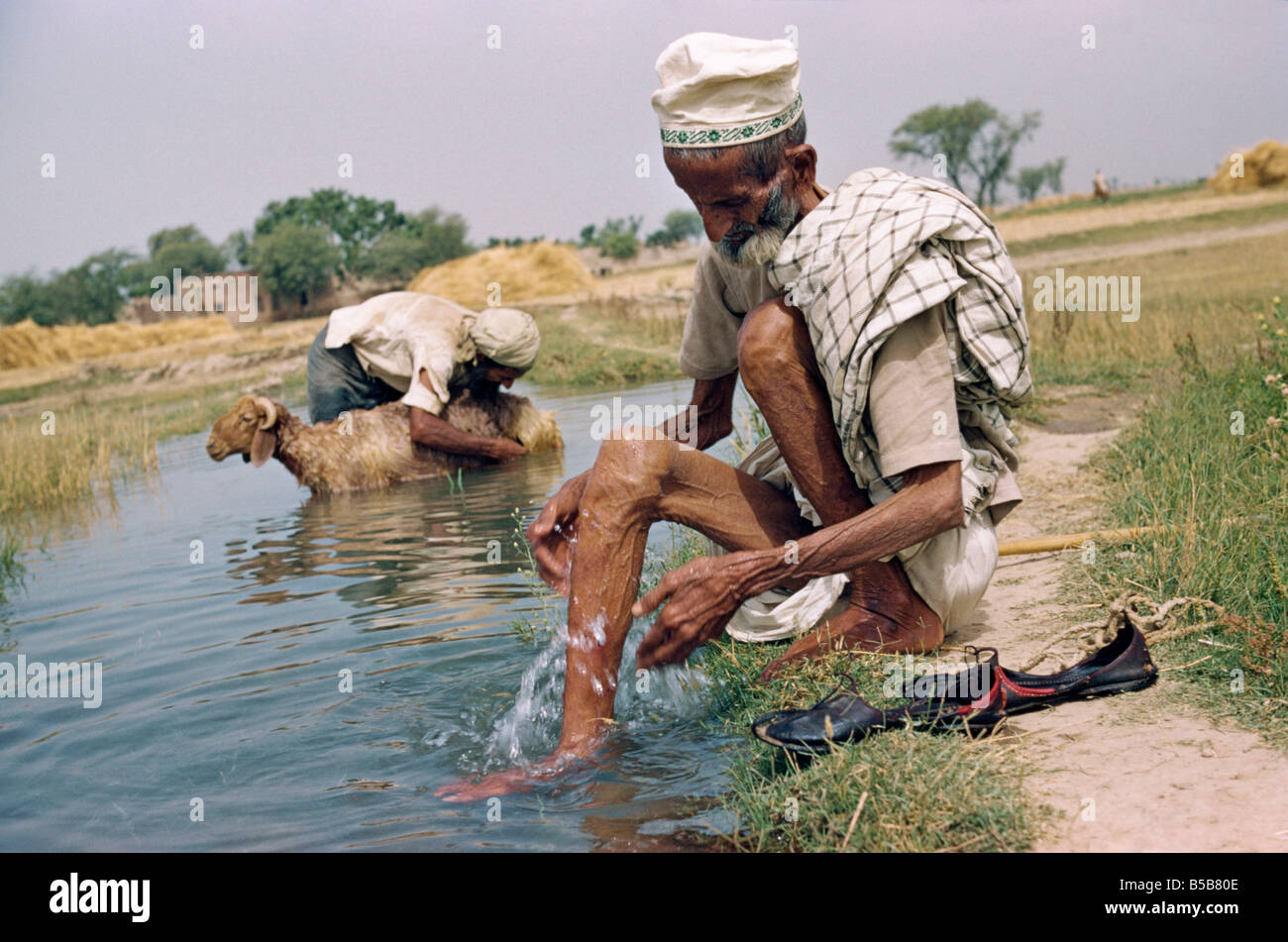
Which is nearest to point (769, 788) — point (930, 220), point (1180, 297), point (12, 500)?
point (930, 220)

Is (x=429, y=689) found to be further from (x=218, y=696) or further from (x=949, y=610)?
(x=949, y=610)

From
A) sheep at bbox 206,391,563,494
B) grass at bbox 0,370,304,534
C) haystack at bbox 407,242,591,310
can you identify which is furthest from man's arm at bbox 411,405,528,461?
haystack at bbox 407,242,591,310

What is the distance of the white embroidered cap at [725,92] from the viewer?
3.01m

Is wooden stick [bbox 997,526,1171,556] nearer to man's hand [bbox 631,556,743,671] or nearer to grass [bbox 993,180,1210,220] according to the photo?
man's hand [bbox 631,556,743,671]

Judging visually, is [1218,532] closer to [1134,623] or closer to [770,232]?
[1134,623]

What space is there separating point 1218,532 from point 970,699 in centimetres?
148

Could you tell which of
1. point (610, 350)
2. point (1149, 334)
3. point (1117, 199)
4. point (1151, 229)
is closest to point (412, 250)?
point (1117, 199)

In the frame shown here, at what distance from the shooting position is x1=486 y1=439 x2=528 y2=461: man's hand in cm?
908

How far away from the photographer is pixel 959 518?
3012 millimetres

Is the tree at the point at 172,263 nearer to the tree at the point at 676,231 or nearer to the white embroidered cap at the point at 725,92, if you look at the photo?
the tree at the point at 676,231

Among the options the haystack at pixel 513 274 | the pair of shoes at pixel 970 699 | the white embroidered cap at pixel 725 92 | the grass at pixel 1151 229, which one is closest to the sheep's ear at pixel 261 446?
the white embroidered cap at pixel 725 92

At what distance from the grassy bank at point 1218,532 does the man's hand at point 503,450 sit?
15.4 feet

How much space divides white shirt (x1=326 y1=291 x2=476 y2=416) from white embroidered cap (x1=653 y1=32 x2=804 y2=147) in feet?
18.9

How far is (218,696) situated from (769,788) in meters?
2.47
